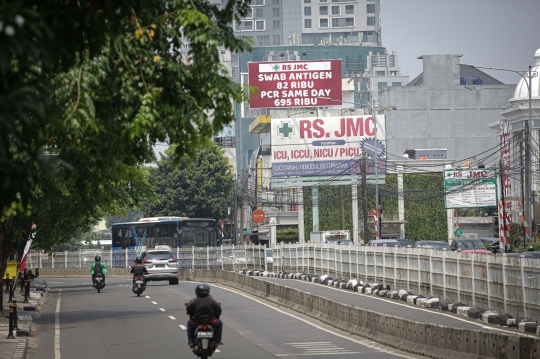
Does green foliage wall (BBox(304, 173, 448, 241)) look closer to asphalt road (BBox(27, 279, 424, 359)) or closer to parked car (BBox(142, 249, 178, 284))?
parked car (BBox(142, 249, 178, 284))

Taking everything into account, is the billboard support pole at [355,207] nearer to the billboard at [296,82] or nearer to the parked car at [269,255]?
the billboard at [296,82]

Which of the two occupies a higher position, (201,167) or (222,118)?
(201,167)

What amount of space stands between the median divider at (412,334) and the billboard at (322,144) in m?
48.2

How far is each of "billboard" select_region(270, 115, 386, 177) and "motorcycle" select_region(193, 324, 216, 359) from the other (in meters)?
65.4

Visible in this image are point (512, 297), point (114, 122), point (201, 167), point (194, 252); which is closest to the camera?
point (114, 122)

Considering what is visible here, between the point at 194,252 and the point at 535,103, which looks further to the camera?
the point at 535,103

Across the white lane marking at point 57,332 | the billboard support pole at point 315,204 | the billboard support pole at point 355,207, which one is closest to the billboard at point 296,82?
the billboard support pole at point 315,204

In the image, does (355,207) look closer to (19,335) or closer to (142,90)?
(19,335)

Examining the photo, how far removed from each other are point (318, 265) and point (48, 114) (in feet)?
118

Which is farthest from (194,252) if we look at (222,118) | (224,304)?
(222,118)

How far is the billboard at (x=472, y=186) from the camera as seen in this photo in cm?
6856

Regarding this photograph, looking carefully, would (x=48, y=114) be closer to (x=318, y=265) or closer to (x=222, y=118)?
(x=222, y=118)

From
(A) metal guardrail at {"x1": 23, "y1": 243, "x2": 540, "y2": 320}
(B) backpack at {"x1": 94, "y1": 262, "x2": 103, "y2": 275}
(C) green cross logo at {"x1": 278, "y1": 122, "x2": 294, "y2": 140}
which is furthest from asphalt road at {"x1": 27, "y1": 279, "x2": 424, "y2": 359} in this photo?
(C) green cross logo at {"x1": 278, "y1": 122, "x2": 294, "y2": 140}

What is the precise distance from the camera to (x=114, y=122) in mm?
11922
